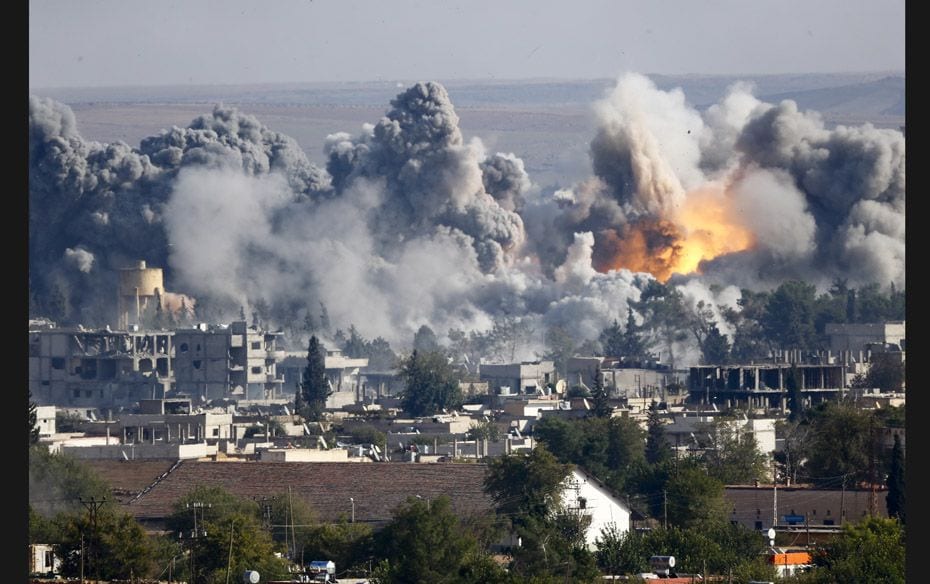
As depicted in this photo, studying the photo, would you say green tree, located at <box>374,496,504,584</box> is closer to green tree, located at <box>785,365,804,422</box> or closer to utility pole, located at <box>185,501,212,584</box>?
utility pole, located at <box>185,501,212,584</box>

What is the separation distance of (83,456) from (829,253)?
63528mm

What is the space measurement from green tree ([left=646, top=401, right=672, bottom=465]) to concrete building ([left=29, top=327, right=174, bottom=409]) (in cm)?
4342

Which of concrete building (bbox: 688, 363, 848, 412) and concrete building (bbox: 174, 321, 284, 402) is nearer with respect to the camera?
concrete building (bbox: 688, 363, 848, 412)

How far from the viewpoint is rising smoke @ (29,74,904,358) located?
121438 millimetres

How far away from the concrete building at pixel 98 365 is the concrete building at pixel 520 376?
14.3 meters

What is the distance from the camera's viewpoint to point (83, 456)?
65.1m

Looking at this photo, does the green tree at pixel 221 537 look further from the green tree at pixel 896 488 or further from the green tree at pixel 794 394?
the green tree at pixel 794 394

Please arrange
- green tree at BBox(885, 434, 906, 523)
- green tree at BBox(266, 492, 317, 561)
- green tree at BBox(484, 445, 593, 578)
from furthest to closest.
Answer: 1. green tree at BBox(885, 434, 906, 523)
2. green tree at BBox(266, 492, 317, 561)
3. green tree at BBox(484, 445, 593, 578)

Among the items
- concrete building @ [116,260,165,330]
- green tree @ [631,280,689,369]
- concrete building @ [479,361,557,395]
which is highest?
concrete building @ [116,260,165,330]

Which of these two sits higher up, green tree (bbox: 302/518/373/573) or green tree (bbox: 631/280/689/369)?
green tree (bbox: 631/280/689/369)

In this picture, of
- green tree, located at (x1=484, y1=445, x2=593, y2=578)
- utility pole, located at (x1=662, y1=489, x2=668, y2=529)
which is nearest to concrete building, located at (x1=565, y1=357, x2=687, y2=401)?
utility pole, located at (x1=662, y1=489, x2=668, y2=529)

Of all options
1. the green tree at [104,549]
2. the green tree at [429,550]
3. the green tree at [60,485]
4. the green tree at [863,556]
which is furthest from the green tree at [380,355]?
the green tree at [863,556]

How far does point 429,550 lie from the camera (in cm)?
3866

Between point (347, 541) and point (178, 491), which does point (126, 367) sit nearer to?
point (178, 491)
